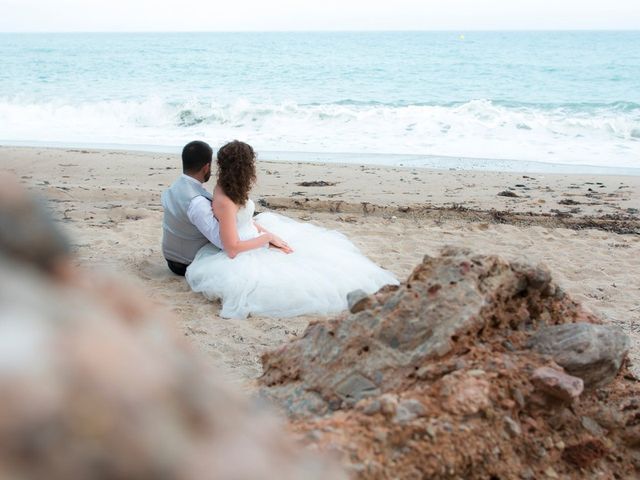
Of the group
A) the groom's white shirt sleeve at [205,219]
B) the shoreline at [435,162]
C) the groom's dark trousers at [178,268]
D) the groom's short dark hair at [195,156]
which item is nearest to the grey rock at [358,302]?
the groom's white shirt sleeve at [205,219]

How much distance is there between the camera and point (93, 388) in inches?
25.5

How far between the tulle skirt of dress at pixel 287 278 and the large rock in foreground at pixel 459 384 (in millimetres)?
2542

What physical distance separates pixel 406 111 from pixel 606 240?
14416 mm

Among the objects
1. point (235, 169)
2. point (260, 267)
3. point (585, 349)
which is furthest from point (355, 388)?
point (235, 169)

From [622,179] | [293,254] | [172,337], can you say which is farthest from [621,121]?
[172,337]

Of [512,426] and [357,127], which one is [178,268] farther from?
[357,127]

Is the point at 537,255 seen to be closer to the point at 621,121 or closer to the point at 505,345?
the point at 505,345

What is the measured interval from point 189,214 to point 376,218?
298 cm

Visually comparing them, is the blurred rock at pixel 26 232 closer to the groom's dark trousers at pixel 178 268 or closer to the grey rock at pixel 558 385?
the grey rock at pixel 558 385

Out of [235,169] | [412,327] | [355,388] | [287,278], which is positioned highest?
[235,169]

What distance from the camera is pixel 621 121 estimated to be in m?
18.8

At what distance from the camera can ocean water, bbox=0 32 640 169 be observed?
16.5 m

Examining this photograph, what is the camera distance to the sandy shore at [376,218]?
17.8 ft

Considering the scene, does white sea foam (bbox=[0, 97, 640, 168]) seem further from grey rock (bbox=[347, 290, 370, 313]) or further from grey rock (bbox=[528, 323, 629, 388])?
grey rock (bbox=[347, 290, 370, 313])
